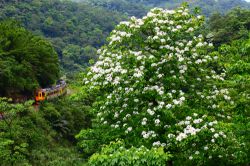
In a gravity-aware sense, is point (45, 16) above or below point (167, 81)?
below

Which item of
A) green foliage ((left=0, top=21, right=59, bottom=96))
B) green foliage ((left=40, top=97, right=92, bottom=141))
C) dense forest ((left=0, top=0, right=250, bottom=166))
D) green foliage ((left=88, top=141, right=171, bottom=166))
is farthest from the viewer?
green foliage ((left=40, top=97, right=92, bottom=141))

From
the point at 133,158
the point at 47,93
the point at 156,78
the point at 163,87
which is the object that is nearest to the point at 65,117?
the point at 47,93

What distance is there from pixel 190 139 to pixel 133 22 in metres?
5.58

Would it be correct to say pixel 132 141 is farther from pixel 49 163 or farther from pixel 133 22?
pixel 49 163

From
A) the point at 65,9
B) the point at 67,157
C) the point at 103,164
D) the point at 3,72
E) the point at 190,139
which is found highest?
the point at 103,164

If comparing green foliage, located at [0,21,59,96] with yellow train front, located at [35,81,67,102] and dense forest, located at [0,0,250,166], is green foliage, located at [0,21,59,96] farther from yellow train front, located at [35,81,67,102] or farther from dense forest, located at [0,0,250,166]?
dense forest, located at [0,0,250,166]

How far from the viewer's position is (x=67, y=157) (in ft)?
112

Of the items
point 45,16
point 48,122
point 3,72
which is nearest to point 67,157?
point 48,122

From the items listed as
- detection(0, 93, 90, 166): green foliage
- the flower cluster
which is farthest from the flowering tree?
detection(0, 93, 90, 166): green foliage

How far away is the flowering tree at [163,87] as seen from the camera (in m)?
13.6

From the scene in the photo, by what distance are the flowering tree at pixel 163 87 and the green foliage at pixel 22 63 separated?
21431mm

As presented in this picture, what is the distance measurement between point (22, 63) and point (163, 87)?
26.9 metres

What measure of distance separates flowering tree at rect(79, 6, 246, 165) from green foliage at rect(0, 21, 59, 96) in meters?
21.4

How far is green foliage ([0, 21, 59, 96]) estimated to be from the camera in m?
36.1
